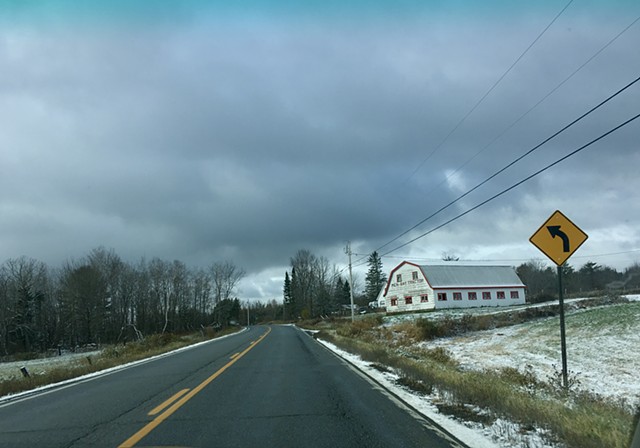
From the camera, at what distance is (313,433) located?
22.0ft

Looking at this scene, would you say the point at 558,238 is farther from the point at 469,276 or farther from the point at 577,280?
the point at 577,280

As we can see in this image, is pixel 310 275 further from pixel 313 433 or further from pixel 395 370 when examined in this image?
pixel 313 433

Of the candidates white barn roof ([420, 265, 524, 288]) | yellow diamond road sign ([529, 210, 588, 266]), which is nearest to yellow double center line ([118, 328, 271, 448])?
yellow diamond road sign ([529, 210, 588, 266])

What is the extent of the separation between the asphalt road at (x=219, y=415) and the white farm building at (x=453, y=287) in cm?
5141

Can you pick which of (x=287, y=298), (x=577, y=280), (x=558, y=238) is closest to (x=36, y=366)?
(x=558, y=238)

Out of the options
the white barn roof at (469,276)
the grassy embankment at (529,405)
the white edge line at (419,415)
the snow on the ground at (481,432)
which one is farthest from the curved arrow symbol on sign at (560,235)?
the white barn roof at (469,276)

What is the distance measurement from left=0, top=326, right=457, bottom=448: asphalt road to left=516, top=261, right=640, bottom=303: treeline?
22714 mm

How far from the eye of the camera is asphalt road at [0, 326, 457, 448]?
638 cm

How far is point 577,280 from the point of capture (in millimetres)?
77500

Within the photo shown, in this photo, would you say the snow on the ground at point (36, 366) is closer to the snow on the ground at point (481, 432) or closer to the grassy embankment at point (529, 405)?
the grassy embankment at point (529, 405)

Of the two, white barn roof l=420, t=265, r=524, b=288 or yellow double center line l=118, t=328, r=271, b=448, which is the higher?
white barn roof l=420, t=265, r=524, b=288

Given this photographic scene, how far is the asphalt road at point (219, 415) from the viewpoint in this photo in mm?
6383

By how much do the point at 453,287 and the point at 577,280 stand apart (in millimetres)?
28605

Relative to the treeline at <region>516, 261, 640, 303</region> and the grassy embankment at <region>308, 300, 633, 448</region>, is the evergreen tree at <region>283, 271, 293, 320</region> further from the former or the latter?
the grassy embankment at <region>308, 300, 633, 448</region>
